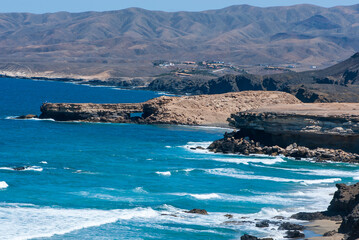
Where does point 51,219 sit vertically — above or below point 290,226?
above

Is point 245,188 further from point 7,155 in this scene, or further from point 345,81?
point 345,81

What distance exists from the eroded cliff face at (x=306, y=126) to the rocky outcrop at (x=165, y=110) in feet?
61.7

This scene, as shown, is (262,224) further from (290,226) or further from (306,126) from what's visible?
(306,126)

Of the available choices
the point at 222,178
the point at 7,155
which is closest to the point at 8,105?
the point at 7,155

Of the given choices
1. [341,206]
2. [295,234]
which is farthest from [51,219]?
[341,206]

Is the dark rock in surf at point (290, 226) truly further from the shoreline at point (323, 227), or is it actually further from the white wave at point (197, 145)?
the white wave at point (197, 145)

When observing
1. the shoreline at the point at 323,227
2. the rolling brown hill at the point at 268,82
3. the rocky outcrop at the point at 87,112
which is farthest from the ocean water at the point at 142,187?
the rolling brown hill at the point at 268,82

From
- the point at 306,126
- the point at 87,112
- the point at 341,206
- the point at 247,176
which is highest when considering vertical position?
the point at 87,112

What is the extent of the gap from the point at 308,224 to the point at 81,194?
12.0 m

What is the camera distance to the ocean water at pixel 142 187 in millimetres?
28844

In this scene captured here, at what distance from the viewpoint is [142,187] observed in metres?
37.5

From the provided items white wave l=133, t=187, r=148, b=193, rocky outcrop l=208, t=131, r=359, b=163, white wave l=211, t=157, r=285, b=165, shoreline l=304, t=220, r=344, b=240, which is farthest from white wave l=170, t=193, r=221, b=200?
rocky outcrop l=208, t=131, r=359, b=163

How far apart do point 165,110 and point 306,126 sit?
26.3m

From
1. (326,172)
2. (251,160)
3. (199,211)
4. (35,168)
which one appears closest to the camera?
(199,211)
